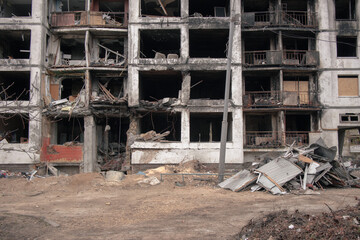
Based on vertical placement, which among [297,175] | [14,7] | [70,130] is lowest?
[297,175]

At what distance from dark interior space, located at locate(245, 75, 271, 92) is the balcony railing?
4283 mm

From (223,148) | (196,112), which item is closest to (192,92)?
(196,112)

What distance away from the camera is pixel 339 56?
22.2 m

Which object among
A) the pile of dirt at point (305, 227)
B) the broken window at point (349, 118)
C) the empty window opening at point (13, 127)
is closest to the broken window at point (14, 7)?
the empty window opening at point (13, 127)

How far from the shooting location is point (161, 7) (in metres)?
21.2

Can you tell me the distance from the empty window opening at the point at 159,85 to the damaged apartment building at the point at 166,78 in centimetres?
38

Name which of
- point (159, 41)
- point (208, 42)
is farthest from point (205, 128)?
point (159, 41)

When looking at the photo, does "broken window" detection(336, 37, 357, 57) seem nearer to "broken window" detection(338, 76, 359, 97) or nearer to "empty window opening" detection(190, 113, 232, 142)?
→ "broken window" detection(338, 76, 359, 97)

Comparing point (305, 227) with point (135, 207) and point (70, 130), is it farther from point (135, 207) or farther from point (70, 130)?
point (70, 130)

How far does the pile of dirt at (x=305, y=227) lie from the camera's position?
4.78 meters

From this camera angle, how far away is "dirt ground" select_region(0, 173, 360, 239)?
647 centimetres

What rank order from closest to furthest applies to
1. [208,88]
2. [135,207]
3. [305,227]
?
[305,227]
[135,207]
[208,88]

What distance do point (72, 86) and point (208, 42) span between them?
12.7 metres

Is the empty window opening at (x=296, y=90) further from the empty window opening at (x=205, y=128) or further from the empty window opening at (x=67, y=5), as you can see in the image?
the empty window opening at (x=67, y=5)
